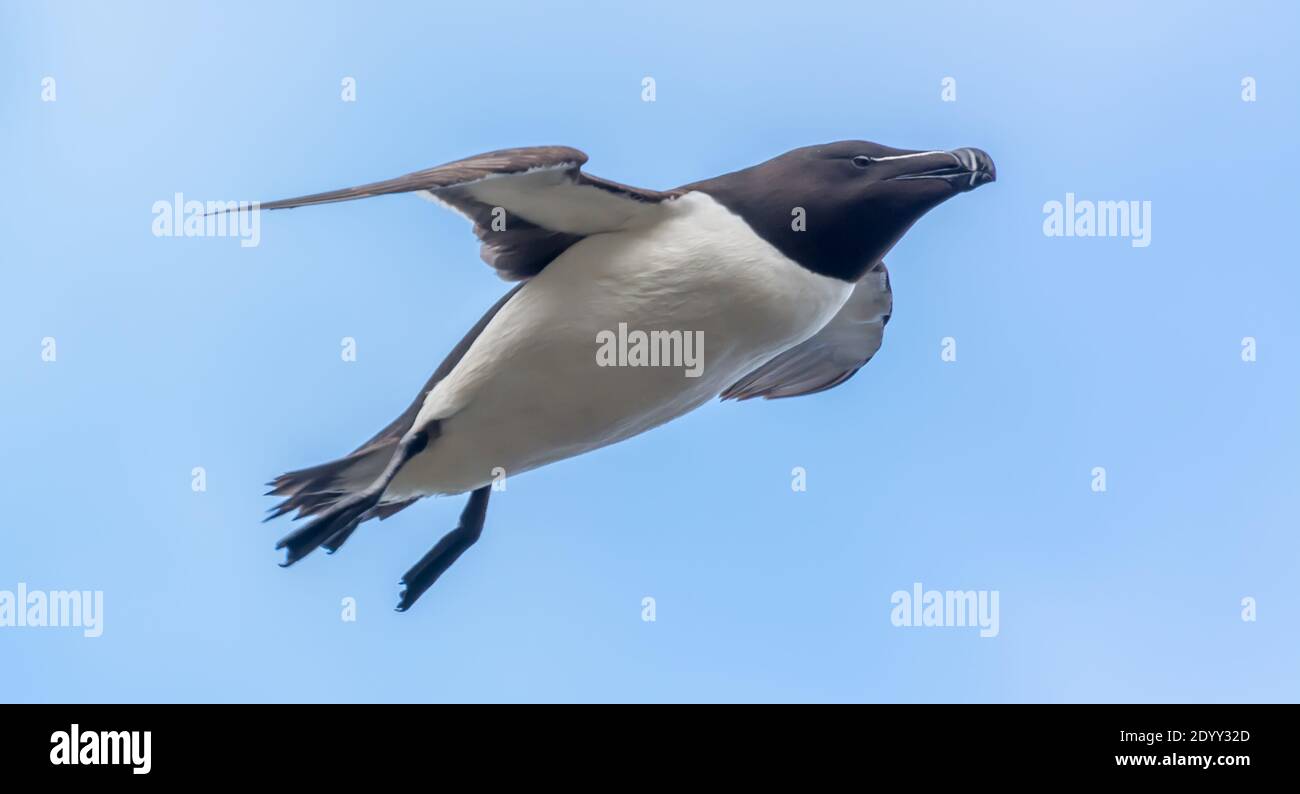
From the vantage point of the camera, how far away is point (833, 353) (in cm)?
952

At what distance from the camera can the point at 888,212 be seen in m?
7.75

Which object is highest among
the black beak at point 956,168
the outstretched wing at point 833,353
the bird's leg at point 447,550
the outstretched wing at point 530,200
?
the black beak at point 956,168

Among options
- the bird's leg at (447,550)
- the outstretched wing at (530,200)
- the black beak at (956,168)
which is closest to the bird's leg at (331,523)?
the bird's leg at (447,550)

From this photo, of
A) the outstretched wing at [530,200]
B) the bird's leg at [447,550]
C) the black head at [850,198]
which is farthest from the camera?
the bird's leg at [447,550]

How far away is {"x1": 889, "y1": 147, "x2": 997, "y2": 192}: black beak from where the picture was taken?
768cm

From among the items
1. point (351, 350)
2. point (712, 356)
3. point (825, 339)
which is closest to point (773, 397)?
point (825, 339)

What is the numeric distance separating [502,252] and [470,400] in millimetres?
Answer: 792

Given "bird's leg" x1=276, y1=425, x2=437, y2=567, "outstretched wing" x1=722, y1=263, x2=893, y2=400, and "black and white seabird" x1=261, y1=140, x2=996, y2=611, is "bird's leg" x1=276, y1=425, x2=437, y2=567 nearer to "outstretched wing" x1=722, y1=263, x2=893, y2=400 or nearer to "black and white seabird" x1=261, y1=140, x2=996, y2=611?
"black and white seabird" x1=261, y1=140, x2=996, y2=611

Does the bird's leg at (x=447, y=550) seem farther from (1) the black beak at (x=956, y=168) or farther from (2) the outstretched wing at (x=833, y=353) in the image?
(1) the black beak at (x=956, y=168)

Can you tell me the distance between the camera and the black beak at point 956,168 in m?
7.68

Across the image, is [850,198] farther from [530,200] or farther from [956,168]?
[530,200]

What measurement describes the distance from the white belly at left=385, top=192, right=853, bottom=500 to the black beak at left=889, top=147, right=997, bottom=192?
0.68m

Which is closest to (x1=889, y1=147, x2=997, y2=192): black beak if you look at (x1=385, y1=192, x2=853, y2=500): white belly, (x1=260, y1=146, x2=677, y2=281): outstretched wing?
(x1=385, y1=192, x2=853, y2=500): white belly

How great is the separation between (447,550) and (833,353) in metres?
2.65
